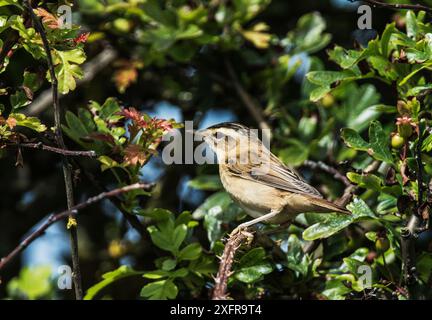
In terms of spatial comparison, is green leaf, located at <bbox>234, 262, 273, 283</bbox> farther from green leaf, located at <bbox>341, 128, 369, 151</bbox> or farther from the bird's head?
the bird's head

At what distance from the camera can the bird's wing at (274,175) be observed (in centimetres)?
428

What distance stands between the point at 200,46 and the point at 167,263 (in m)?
1.77

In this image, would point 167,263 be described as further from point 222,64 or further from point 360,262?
point 222,64

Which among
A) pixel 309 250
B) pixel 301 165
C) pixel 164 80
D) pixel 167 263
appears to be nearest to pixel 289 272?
pixel 309 250

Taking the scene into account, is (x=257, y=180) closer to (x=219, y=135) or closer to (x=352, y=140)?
(x=219, y=135)

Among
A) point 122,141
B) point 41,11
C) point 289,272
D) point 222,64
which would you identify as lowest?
point 289,272

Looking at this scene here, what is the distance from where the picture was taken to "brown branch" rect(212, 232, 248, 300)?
253cm

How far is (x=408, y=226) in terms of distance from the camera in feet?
12.0

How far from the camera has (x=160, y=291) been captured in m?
3.74

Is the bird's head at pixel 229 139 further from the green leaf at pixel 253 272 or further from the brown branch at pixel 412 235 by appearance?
the brown branch at pixel 412 235

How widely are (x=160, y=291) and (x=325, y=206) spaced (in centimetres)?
100

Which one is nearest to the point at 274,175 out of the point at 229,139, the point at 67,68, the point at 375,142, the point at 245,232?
the point at 229,139

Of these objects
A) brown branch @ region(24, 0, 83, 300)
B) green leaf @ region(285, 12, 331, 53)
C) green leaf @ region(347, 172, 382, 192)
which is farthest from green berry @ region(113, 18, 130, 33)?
green leaf @ region(347, 172, 382, 192)

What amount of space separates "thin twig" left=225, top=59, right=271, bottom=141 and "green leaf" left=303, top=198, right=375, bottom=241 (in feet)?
4.51
